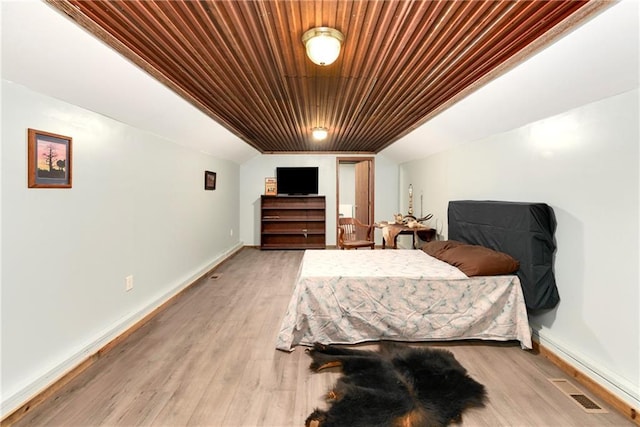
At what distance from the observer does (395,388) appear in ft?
6.10

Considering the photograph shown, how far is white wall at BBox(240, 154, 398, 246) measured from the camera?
6.71 meters

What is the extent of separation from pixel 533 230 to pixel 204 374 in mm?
2746

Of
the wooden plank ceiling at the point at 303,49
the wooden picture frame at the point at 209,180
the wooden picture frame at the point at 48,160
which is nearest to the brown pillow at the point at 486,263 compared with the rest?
the wooden plank ceiling at the point at 303,49

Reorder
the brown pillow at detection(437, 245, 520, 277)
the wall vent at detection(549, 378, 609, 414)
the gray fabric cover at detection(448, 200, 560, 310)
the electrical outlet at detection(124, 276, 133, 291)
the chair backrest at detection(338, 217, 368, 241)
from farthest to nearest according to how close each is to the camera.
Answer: the chair backrest at detection(338, 217, 368, 241)
the electrical outlet at detection(124, 276, 133, 291)
the brown pillow at detection(437, 245, 520, 277)
the gray fabric cover at detection(448, 200, 560, 310)
the wall vent at detection(549, 378, 609, 414)

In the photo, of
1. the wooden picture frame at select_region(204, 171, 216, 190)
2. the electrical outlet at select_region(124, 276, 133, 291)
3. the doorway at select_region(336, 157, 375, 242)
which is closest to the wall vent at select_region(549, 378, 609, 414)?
the electrical outlet at select_region(124, 276, 133, 291)

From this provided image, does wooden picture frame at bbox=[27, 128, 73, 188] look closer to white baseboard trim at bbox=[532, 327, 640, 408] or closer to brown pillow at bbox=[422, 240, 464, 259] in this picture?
brown pillow at bbox=[422, 240, 464, 259]

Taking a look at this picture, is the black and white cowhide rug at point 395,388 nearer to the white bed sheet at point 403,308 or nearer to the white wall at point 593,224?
the white bed sheet at point 403,308

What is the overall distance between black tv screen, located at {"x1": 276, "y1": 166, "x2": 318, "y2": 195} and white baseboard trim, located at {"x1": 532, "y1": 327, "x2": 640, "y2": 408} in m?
5.04

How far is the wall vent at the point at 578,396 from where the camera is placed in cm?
174

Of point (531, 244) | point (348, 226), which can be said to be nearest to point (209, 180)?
point (348, 226)

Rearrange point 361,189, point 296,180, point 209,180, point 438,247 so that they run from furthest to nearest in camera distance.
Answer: point 361,189, point 296,180, point 209,180, point 438,247

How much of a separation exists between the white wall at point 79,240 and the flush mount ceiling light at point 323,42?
68.8 inches

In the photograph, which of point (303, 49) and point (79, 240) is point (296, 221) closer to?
point (79, 240)

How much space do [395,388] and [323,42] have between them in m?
2.21
